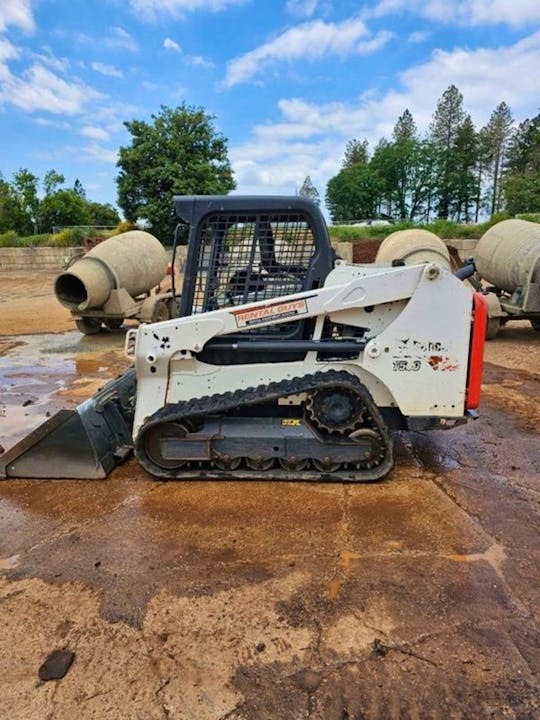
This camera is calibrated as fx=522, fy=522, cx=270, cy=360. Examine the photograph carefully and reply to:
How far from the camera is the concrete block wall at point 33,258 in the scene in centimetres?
2544

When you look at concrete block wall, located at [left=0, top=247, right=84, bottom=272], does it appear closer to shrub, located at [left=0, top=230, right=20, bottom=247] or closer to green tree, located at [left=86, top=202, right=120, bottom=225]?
shrub, located at [left=0, top=230, right=20, bottom=247]

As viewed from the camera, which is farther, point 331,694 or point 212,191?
point 212,191

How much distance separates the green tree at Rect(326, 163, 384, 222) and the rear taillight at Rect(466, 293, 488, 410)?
57.8m

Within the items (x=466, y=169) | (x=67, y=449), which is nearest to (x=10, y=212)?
(x=67, y=449)

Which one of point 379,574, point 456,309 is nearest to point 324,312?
point 456,309

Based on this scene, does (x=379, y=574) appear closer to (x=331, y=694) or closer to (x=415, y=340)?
(x=331, y=694)

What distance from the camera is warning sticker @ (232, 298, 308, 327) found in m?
3.63

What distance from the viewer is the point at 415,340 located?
Result: 366 cm

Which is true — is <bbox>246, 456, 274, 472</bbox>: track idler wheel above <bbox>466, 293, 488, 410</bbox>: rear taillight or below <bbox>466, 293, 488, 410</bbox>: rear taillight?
below

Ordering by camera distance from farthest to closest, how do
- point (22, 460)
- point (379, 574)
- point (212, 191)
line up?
1. point (212, 191)
2. point (22, 460)
3. point (379, 574)

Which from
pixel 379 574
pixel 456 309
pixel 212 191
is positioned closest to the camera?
pixel 379 574

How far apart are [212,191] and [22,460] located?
90.0 feet

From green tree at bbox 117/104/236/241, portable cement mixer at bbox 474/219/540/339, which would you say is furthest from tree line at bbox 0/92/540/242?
portable cement mixer at bbox 474/219/540/339

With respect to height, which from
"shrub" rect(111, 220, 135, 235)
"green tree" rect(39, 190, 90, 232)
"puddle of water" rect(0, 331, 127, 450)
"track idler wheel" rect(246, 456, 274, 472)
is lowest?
"puddle of water" rect(0, 331, 127, 450)
